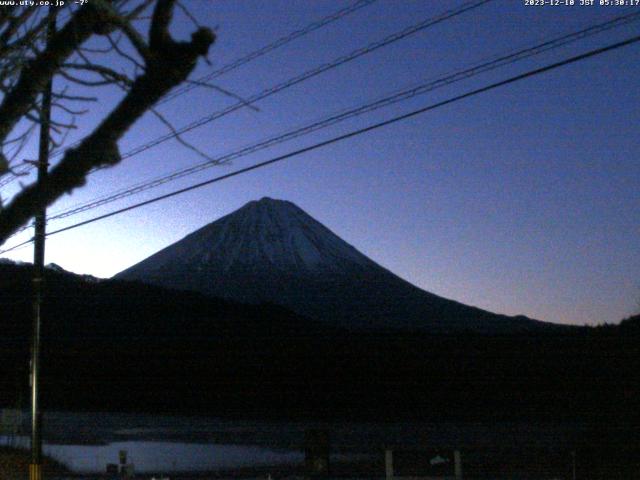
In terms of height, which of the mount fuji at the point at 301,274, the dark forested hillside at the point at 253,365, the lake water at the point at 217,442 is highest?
the mount fuji at the point at 301,274

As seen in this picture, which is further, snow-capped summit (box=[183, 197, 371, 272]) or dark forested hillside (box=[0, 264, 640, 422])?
snow-capped summit (box=[183, 197, 371, 272])

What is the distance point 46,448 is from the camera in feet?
143

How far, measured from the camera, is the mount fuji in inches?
5886

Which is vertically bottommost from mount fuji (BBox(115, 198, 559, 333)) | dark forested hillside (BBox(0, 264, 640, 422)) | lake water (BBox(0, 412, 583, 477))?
lake water (BBox(0, 412, 583, 477))

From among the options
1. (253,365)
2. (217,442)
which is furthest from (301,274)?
(217,442)

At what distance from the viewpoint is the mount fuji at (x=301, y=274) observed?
150m

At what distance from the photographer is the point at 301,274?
166500mm

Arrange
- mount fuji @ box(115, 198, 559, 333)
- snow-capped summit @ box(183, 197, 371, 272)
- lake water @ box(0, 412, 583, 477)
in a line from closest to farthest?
1. lake water @ box(0, 412, 583, 477)
2. mount fuji @ box(115, 198, 559, 333)
3. snow-capped summit @ box(183, 197, 371, 272)

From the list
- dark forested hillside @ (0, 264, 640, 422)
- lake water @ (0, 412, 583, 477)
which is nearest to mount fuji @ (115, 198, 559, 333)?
dark forested hillside @ (0, 264, 640, 422)

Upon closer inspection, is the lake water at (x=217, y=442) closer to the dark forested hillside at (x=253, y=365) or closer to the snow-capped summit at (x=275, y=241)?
the dark forested hillside at (x=253, y=365)

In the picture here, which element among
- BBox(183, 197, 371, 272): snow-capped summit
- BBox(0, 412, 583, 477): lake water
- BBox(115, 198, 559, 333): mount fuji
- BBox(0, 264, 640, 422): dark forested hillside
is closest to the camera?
BBox(0, 412, 583, 477): lake water

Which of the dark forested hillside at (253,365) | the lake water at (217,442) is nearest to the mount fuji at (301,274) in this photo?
the dark forested hillside at (253,365)

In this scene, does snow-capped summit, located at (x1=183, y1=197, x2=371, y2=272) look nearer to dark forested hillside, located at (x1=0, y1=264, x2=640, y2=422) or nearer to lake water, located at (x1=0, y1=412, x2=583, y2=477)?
dark forested hillside, located at (x1=0, y1=264, x2=640, y2=422)

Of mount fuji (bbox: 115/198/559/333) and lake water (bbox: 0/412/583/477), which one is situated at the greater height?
mount fuji (bbox: 115/198/559/333)
